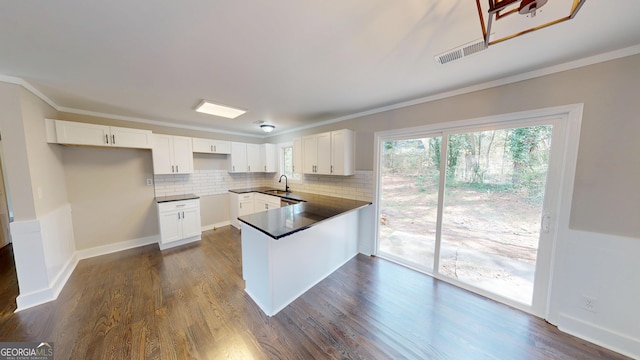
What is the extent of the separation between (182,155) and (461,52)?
175 inches

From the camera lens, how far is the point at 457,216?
8.15 ft

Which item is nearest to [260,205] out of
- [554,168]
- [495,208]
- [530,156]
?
[495,208]

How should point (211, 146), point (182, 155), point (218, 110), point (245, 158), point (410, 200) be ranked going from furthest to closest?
point (245, 158) < point (211, 146) < point (182, 155) < point (218, 110) < point (410, 200)

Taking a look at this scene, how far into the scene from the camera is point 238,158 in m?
4.63

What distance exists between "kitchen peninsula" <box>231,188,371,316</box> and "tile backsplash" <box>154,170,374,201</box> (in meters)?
0.57

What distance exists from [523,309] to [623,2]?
2.58 m

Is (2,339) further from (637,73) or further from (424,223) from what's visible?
(637,73)

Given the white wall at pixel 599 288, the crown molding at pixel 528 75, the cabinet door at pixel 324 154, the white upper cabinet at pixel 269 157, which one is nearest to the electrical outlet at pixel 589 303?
the white wall at pixel 599 288

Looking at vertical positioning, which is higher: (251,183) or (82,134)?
(82,134)

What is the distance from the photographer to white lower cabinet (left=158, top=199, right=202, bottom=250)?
11.2 feet

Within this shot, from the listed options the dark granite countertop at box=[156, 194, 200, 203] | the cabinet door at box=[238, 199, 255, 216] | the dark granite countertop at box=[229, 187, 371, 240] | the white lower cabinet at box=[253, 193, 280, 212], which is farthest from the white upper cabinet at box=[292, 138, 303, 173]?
the dark granite countertop at box=[156, 194, 200, 203]

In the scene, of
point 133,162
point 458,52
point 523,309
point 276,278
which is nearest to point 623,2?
point 458,52

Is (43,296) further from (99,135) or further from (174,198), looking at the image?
(99,135)

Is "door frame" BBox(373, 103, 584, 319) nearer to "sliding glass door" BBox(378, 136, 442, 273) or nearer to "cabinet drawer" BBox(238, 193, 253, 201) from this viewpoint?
"sliding glass door" BBox(378, 136, 442, 273)
